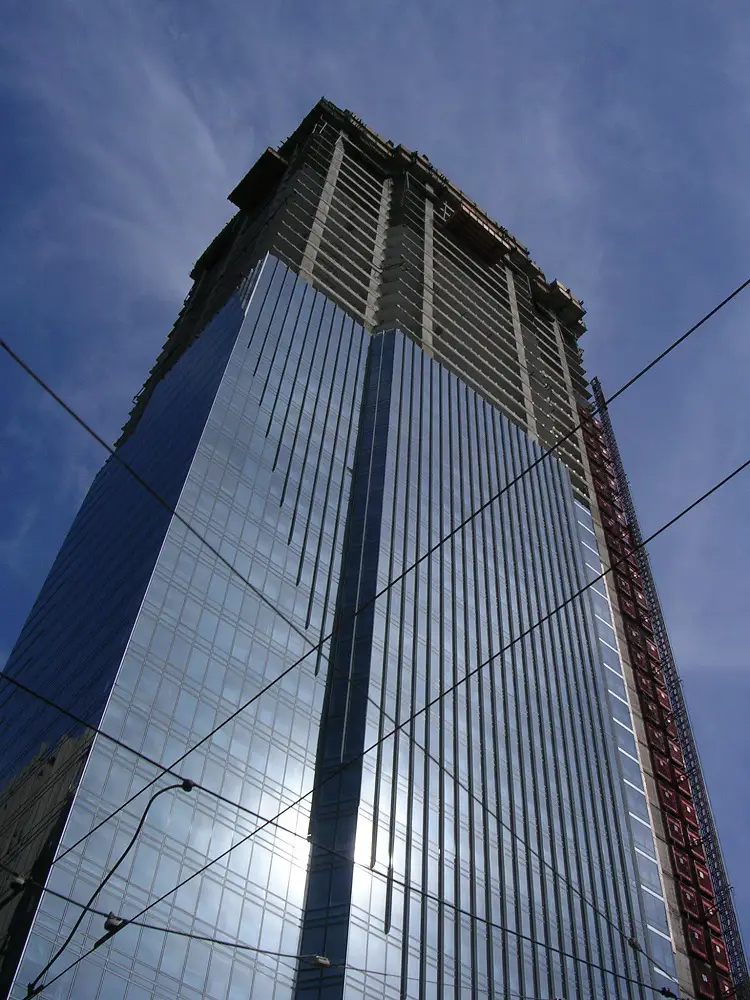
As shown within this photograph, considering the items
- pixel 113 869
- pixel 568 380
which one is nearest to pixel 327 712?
pixel 113 869

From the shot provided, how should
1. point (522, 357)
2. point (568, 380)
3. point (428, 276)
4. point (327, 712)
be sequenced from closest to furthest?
point (327, 712), point (428, 276), point (522, 357), point (568, 380)

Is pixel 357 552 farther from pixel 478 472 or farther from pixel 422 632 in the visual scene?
pixel 478 472

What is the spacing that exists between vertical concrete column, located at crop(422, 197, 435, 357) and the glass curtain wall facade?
42.6ft

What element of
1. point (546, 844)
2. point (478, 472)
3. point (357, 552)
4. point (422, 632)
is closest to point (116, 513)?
point (357, 552)

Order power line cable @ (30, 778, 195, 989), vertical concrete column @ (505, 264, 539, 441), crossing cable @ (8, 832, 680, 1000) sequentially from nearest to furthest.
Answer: power line cable @ (30, 778, 195, 989)
crossing cable @ (8, 832, 680, 1000)
vertical concrete column @ (505, 264, 539, 441)

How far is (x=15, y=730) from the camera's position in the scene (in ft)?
172

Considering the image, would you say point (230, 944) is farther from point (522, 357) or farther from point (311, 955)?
point (522, 357)

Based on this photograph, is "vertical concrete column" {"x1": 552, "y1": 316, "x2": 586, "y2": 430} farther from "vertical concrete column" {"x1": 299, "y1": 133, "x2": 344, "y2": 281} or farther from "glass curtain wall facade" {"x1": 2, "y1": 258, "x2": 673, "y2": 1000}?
"vertical concrete column" {"x1": 299, "y1": 133, "x2": 344, "y2": 281}

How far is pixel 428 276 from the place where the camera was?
102 meters

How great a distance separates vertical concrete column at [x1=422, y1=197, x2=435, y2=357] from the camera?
302 feet

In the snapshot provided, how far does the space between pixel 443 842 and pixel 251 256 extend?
62.4 metres

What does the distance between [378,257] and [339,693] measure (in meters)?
57.4

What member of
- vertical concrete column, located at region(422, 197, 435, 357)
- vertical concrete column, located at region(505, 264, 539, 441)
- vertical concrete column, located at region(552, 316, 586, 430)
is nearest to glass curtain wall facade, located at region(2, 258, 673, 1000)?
vertical concrete column, located at region(422, 197, 435, 357)

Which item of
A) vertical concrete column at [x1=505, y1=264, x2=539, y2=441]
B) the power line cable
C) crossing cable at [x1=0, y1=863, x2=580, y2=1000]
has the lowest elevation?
the power line cable
